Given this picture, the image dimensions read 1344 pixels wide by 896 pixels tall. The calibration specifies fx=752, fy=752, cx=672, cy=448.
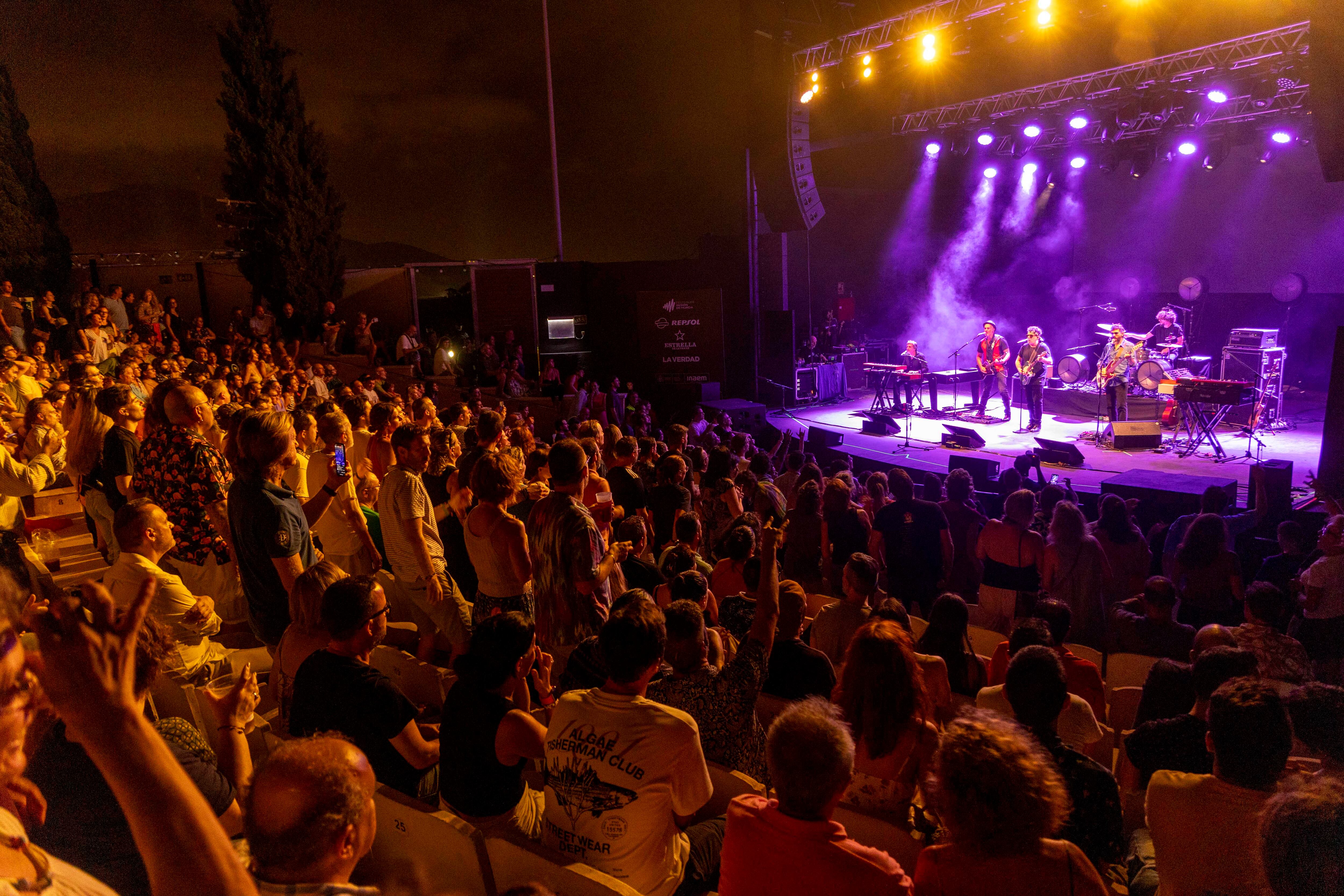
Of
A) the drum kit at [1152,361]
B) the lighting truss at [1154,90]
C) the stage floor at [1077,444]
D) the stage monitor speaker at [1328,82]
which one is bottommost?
the stage floor at [1077,444]

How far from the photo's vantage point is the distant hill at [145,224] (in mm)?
23375

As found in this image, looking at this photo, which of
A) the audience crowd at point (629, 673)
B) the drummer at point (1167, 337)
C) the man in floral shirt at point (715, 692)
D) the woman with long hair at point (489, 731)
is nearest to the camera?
the audience crowd at point (629, 673)

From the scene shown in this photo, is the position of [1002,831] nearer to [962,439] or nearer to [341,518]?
[341,518]

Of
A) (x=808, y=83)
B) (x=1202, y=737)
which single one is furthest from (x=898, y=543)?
(x=808, y=83)

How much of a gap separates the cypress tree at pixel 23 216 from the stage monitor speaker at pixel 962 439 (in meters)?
16.6

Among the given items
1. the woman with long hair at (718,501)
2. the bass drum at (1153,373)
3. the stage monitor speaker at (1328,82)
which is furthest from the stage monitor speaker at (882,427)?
the stage monitor speaker at (1328,82)

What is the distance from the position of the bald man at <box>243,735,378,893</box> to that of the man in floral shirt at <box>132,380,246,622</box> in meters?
2.57

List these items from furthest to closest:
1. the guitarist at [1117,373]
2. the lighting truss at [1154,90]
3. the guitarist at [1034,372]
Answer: the guitarist at [1034,372], the guitarist at [1117,373], the lighting truss at [1154,90]

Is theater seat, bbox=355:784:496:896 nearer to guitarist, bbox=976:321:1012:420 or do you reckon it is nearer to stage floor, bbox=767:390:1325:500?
stage floor, bbox=767:390:1325:500

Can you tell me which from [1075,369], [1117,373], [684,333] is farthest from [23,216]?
[1075,369]

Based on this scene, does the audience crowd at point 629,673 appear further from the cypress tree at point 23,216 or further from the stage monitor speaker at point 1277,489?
the cypress tree at point 23,216

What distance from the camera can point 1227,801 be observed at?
1.97 m

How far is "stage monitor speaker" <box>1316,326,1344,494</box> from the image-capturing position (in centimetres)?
707

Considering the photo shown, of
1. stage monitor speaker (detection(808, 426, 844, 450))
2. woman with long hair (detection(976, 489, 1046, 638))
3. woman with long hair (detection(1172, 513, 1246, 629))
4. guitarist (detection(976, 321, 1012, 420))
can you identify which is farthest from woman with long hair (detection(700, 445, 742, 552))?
guitarist (detection(976, 321, 1012, 420))
